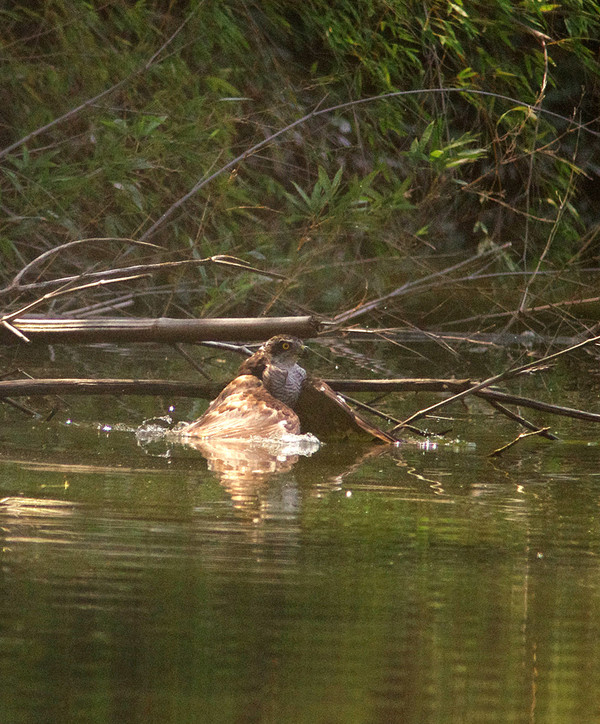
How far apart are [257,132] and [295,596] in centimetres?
532

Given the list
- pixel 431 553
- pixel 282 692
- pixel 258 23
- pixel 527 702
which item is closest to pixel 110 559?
pixel 431 553

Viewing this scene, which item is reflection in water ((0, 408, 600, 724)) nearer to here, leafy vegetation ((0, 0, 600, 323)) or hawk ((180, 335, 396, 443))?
hawk ((180, 335, 396, 443))

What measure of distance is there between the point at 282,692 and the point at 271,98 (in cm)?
667

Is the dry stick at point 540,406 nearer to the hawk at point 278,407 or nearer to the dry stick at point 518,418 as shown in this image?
the dry stick at point 518,418

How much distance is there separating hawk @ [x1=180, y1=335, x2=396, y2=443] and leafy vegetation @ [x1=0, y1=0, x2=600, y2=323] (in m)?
0.90

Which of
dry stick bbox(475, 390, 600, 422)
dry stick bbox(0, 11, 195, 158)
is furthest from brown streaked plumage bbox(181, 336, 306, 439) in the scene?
dry stick bbox(0, 11, 195, 158)

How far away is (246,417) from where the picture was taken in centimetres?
524

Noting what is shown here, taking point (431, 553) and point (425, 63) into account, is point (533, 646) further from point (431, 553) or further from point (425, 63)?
point (425, 63)

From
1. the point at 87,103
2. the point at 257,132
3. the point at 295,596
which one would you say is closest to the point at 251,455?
the point at 295,596

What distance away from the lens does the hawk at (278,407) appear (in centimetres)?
523

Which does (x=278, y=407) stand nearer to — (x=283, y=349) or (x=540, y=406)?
(x=283, y=349)

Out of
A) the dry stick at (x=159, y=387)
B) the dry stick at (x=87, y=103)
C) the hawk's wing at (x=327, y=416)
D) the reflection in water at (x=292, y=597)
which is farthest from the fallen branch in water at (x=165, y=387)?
the dry stick at (x=87, y=103)

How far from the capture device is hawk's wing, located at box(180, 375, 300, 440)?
5219 mm

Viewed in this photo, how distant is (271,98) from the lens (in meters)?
8.32
